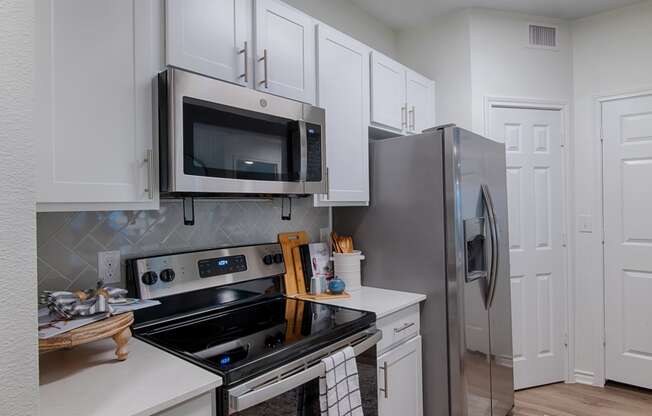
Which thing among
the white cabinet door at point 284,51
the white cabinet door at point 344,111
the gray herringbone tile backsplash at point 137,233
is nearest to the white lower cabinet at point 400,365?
the white cabinet door at point 344,111

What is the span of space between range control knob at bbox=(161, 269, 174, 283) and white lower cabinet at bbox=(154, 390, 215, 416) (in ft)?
2.10

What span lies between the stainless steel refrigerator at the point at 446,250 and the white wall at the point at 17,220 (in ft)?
5.56

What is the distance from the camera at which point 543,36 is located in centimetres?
302

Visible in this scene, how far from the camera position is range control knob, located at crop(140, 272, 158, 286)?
150cm

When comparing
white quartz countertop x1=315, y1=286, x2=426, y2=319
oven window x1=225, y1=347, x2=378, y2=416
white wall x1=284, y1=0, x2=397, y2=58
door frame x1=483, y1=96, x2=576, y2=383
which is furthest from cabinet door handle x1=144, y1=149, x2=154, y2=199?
door frame x1=483, y1=96, x2=576, y2=383

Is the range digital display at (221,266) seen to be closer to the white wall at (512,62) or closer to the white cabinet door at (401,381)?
the white cabinet door at (401,381)

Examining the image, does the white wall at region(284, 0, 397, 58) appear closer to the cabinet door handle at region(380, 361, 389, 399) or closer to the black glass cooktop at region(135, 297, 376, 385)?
the black glass cooktop at region(135, 297, 376, 385)

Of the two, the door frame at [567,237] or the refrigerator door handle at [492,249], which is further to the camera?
the door frame at [567,237]

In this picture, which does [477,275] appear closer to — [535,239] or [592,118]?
[535,239]

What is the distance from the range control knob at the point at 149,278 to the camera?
1.50m

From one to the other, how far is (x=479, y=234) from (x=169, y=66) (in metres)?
1.71

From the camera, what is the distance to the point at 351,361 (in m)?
1.46

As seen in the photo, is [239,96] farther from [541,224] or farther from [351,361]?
[541,224]

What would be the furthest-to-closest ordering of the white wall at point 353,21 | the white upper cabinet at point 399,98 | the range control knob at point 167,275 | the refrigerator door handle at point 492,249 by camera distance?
the white wall at point 353,21
the white upper cabinet at point 399,98
the refrigerator door handle at point 492,249
the range control knob at point 167,275
